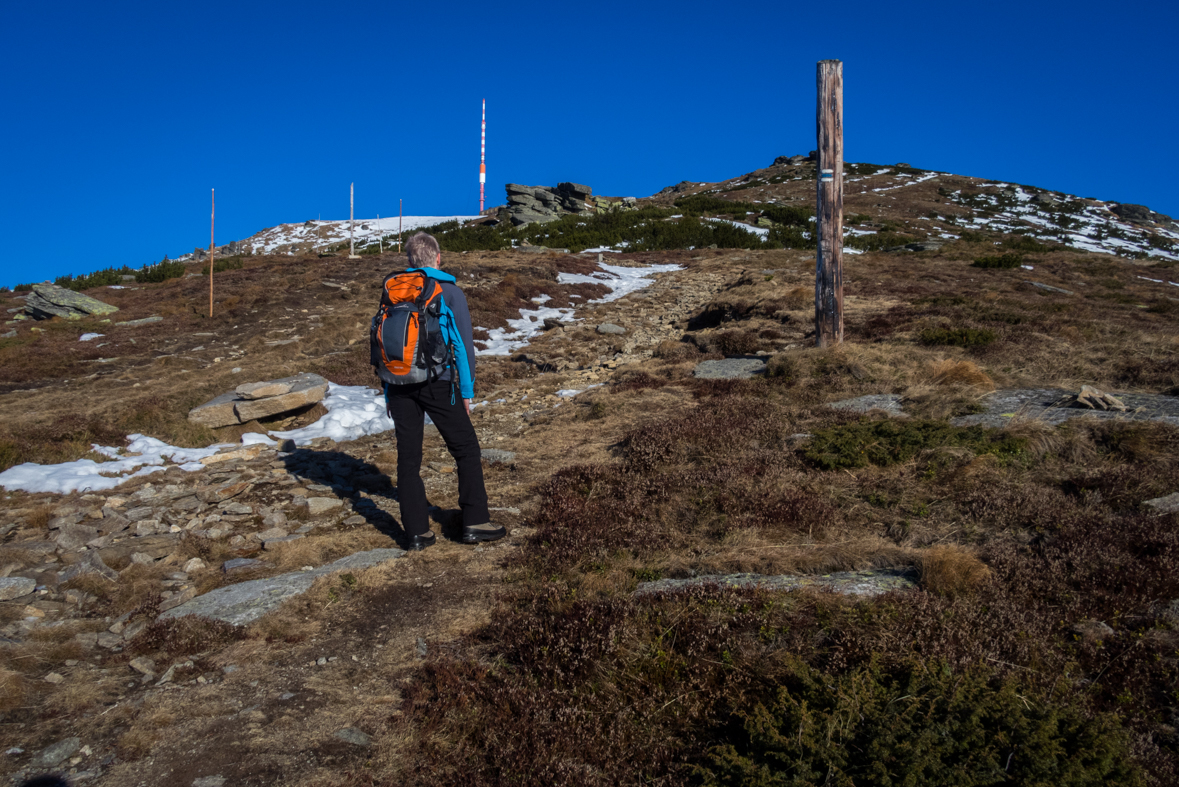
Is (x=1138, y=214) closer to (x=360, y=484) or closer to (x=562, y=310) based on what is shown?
(x=562, y=310)

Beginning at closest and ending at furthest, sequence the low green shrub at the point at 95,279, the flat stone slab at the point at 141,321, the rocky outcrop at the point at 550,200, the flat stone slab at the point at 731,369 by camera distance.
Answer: the flat stone slab at the point at 731,369
the flat stone slab at the point at 141,321
the low green shrub at the point at 95,279
the rocky outcrop at the point at 550,200

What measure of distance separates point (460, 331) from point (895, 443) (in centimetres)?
391

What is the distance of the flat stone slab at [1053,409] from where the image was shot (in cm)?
554

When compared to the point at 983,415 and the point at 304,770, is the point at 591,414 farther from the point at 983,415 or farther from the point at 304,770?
the point at 304,770

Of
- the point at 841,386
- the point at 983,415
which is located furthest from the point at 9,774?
the point at 841,386

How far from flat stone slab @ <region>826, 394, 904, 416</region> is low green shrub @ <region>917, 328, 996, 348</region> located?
9.29ft

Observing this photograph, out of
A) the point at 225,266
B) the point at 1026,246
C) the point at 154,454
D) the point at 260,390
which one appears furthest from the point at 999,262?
the point at 225,266

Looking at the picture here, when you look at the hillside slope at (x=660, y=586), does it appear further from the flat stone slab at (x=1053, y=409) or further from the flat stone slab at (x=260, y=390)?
the flat stone slab at (x=260, y=390)

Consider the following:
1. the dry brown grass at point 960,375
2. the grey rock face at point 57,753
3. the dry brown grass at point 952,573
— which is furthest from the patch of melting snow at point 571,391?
the grey rock face at point 57,753

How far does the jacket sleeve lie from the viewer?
4.68 m

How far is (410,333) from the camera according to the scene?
177 inches

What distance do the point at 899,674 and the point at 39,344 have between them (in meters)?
16.5

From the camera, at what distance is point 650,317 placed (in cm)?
1727

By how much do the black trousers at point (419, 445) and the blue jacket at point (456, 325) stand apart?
142 mm
